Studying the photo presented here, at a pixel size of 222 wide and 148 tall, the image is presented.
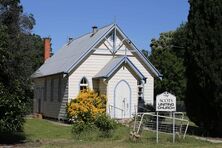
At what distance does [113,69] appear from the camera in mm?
35312

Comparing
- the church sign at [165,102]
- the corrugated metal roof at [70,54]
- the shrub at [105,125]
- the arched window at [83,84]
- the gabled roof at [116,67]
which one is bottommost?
the shrub at [105,125]

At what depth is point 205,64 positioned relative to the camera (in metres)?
24.7

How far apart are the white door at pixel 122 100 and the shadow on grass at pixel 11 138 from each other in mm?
12158

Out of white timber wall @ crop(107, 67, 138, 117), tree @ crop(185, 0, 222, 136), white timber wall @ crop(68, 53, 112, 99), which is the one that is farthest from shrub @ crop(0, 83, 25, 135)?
white timber wall @ crop(68, 53, 112, 99)

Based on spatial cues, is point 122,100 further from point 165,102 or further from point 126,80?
point 165,102

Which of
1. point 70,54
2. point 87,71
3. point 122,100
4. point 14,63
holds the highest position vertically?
point 70,54

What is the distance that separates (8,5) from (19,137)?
19.8 feet

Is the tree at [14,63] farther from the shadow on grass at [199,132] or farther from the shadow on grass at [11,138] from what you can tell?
the shadow on grass at [199,132]

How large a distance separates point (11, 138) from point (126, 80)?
1453 centimetres

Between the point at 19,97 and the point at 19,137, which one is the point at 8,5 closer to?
the point at 19,97

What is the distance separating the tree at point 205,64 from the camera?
24391 mm

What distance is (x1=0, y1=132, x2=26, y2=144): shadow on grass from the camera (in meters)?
21.8

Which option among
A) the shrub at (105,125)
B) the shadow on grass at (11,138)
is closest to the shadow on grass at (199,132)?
the shrub at (105,125)

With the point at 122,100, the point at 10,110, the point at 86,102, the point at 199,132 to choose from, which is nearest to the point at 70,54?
the point at 122,100
